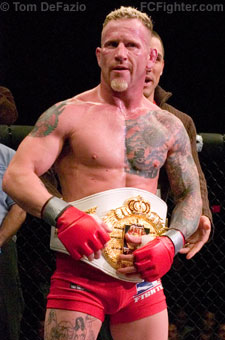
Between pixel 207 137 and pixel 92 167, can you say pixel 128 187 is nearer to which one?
pixel 92 167

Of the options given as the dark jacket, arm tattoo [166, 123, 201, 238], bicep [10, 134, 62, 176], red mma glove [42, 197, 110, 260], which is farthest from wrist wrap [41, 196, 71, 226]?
the dark jacket

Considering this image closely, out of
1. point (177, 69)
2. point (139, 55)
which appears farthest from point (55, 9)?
point (139, 55)

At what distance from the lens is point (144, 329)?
1423mm

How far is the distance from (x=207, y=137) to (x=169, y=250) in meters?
0.92

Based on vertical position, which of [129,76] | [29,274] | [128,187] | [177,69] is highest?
[129,76]

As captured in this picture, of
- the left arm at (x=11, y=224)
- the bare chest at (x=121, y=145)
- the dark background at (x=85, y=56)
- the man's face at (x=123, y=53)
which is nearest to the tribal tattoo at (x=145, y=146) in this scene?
the bare chest at (x=121, y=145)

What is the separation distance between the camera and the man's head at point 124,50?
149cm

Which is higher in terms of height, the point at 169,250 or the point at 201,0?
the point at 201,0

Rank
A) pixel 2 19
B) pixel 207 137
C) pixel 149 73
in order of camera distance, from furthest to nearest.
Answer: pixel 2 19
pixel 207 137
pixel 149 73

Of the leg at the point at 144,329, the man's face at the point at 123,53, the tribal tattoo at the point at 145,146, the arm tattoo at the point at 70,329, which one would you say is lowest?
the leg at the point at 144,329

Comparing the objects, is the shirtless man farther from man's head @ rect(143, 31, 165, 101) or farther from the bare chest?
man's head @ rect(143, 31, 165, 101)

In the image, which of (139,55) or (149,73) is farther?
(149,73)

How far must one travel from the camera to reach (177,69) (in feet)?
11.9

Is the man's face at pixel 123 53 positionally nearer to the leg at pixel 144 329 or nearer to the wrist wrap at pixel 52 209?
→ the wrist wrap at pixel 52 209
